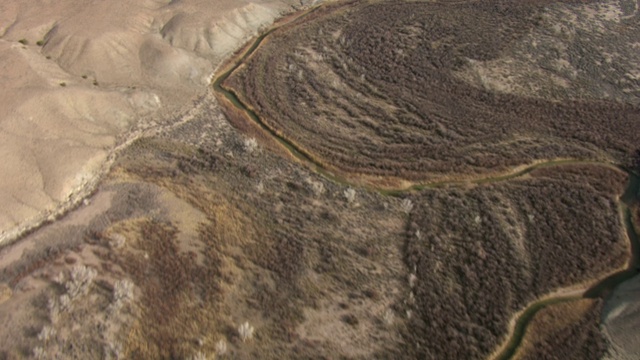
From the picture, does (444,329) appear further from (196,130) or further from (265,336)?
(196,130)

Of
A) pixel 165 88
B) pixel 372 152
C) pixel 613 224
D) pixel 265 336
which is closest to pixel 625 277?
pixel 613 224

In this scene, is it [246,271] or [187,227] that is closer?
[246,271]

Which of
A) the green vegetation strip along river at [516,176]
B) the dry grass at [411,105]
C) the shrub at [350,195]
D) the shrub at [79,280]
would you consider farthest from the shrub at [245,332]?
the dry grass at [411,105]

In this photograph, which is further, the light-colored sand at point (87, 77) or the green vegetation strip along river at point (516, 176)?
the light-colored sand at point (87, 77)

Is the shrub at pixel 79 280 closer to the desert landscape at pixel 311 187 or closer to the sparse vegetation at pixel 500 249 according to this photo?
the desert landscape at pixel 311 187

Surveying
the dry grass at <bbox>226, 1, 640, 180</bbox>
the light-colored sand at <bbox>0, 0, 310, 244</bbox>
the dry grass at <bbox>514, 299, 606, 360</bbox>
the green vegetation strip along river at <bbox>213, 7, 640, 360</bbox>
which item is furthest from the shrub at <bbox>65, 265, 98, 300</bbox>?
the dry grass at <bbox>514, 299, 606, 360</bbox>
